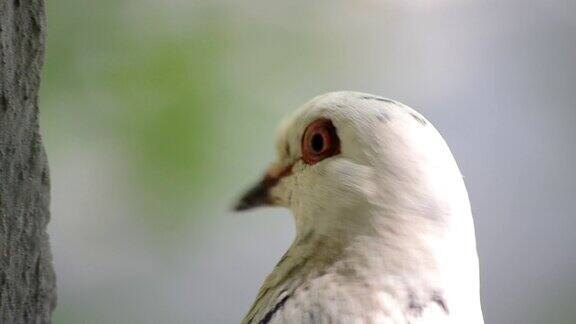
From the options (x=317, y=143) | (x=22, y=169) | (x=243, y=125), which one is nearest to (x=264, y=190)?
(x=317, y=143)

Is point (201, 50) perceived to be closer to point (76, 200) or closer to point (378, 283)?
point (76, 200)

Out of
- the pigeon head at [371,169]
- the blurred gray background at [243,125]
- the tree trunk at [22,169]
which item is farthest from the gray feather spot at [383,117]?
the blurred gray background at [243,125]

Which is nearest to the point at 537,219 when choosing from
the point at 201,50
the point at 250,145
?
the point at 250,145

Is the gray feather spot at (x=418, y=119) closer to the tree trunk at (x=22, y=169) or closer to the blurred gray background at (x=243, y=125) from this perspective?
the tree trunk at (x=22, y=169)

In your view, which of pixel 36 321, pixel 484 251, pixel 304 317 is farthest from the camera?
pixel 484 251

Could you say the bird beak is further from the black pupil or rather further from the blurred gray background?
the blurred gray background

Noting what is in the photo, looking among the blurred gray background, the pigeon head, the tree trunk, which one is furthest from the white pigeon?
the blurred gray background

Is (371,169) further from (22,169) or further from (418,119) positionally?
(22,169)
